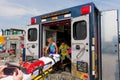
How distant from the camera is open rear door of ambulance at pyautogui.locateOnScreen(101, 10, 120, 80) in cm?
506

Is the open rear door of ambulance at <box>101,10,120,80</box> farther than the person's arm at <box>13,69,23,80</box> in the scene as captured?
Yes

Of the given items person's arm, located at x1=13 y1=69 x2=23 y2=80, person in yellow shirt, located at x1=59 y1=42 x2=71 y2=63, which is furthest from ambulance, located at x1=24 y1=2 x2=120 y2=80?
person in yellow shirt, located at x1=59 y1=42 x2=71 y2=63

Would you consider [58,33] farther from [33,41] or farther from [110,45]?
[110,45]

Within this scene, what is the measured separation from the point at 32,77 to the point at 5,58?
38.2 feet

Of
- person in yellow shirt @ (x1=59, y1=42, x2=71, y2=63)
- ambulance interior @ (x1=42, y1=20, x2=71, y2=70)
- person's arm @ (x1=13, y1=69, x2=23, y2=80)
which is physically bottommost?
person's arm @ (x1=13, y1=69, x2=23, y2=80)

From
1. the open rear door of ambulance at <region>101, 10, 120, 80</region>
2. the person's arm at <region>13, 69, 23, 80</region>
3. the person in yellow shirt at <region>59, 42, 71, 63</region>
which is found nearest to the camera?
the person's arm at <region>13, 69, 23, 80</region>

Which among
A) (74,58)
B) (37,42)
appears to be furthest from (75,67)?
(37,42)

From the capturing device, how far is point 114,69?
201 inches

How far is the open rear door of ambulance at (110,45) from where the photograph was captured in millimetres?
5059

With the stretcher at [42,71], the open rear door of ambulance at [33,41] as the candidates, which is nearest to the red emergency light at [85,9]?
the stretcher at [42,71]

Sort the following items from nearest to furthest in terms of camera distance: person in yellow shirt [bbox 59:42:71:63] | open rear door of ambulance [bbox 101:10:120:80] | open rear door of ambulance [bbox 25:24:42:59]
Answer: open rear door of ambulance [bbox 101:10:120:80]
open rear door of ambulance [bbox 25:24:42:59]
person in yellow shirt [bbox 59:42:71:63]

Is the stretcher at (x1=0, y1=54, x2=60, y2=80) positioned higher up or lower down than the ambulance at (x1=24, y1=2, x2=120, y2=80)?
lower down

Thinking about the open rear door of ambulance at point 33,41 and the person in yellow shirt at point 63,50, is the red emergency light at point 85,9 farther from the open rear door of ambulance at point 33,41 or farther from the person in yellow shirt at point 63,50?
the person in yellow shirt at point 63,50

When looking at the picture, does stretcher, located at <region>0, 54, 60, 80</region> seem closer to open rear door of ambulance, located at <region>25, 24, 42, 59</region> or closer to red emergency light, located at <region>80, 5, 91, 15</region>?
open rear door of ambulance, located at <region>25, 24, 42, 59</region>
